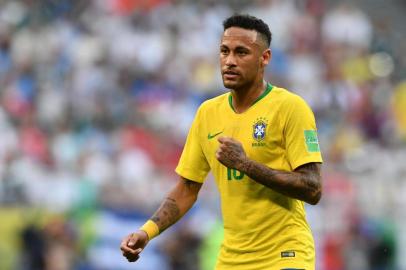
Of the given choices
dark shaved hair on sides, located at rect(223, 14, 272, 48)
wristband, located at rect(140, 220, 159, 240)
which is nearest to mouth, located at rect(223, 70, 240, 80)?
dark shaved hair on sides, located at rect(223, 14, 272, 48)

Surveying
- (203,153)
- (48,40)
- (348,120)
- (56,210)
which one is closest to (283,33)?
(348,120)

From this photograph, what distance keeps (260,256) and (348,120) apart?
1101cm

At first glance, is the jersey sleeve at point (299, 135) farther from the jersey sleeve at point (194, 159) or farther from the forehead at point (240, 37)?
the jersey sleeve at point (194, 159)

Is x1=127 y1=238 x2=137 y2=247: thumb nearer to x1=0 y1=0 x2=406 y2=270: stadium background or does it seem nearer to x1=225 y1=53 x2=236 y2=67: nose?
x1=225 y1=53 x2=236 y2=67: nose

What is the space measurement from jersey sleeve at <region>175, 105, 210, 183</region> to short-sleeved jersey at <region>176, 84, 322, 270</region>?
0.34m

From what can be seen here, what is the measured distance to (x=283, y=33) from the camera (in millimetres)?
18891

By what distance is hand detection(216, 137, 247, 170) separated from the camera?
6.65 meters

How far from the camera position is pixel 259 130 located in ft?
22.9

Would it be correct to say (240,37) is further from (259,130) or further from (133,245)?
(133,245)

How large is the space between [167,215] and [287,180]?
107 centimetres

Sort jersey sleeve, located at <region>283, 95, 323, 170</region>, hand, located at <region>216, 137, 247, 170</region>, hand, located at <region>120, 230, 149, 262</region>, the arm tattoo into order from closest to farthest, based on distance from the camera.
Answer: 1. hand, located at <region>216, 137, 247, 170</region>
2. jersey sleeve, located at <region>283, 95, 323, 170</region>
3. hand, located at <region>120, 230, 149, 262</region>
4. the arm tattoo

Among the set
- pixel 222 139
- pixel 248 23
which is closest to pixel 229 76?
pixel 248 23

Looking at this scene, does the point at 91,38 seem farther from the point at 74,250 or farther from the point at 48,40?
the point at 74,250

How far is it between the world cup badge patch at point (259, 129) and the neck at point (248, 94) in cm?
20
